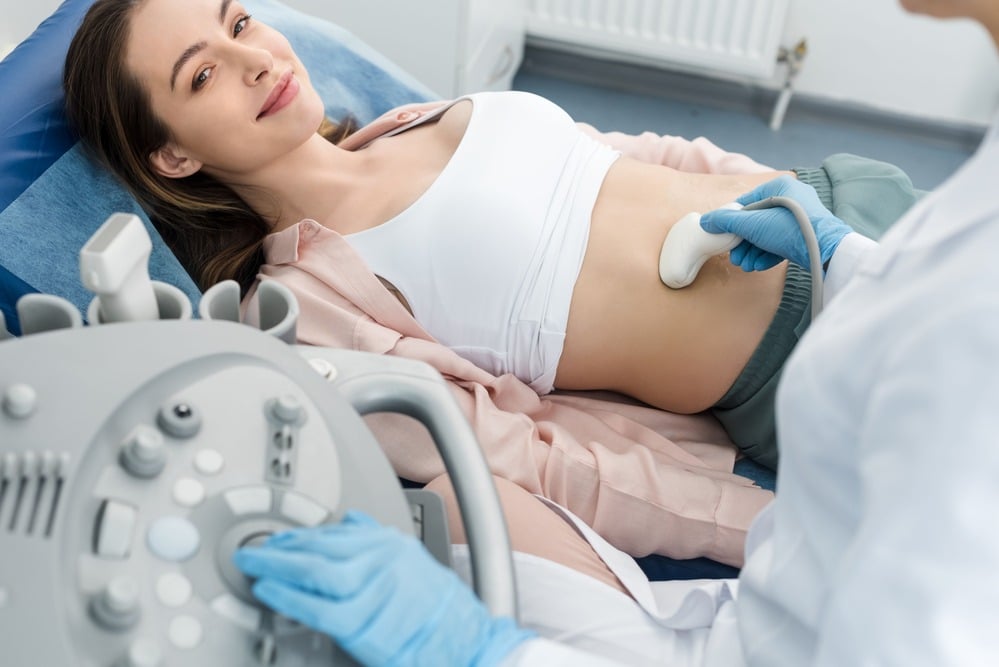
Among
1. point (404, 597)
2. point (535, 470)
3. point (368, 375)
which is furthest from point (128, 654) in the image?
point (535, 470)

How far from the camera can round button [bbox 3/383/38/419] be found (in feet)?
2.12

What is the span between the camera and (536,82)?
2895 mm

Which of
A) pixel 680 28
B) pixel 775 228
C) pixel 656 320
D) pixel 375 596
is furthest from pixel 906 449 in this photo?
pixel 680 28

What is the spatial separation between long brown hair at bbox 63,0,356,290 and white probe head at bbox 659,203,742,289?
25.1 inches

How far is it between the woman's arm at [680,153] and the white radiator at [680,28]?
999 millimetres

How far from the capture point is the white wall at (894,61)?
8.31 feet

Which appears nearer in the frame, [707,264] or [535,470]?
[535,470]

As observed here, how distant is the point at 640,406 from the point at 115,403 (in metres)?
0.93

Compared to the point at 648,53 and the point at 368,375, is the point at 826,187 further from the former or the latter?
the point at 648,53

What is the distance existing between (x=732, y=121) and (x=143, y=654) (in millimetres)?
2480

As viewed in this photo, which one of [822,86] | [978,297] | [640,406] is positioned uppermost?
[978,297]

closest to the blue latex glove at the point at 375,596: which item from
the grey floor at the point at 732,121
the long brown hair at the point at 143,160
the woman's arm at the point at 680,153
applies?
the long brown hair at the point at 143,160

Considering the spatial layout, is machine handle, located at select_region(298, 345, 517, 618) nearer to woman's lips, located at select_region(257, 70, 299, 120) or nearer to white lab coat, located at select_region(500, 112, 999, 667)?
white lab coat, located at select_region(500, 112, 999, 667)

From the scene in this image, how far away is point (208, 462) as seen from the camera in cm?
68
